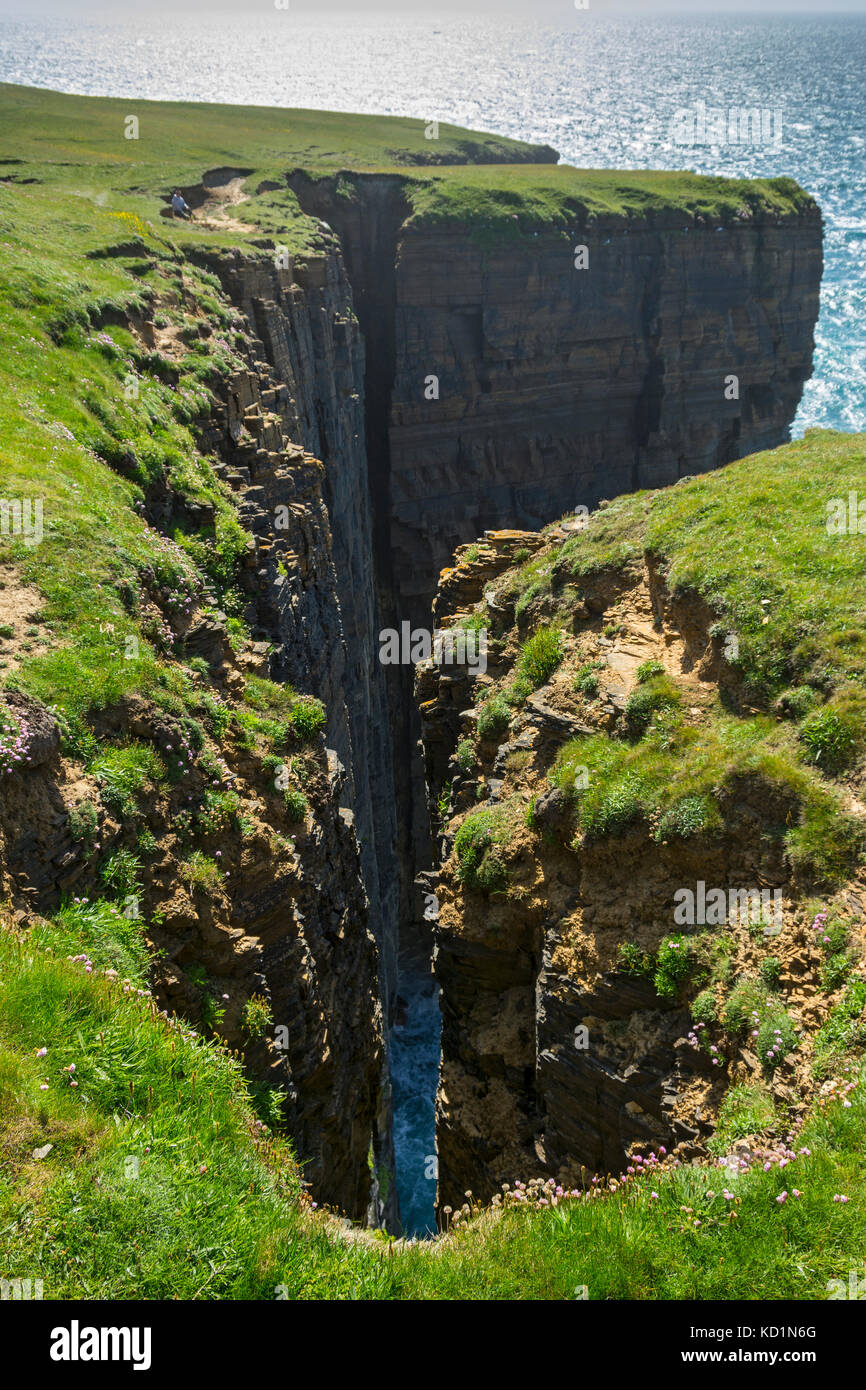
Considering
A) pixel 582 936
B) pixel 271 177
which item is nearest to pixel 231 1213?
pixel 582 936

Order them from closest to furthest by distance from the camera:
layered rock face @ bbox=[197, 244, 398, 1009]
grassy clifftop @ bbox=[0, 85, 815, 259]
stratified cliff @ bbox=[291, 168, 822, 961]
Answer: layered rock face @ bbox=[197, 244, 398, 1009], grassy clifftop @ bbox=[0, 85, 815, 259], stratified cliff @ bbox=[291, 168, 822, 961]

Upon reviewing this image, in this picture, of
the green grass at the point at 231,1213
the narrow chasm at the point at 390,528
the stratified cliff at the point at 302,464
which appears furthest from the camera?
the narrow chasm at the point at 390,528

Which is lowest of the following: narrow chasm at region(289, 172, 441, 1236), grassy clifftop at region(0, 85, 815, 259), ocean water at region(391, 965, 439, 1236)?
ocean water at region(391, 965, 439, 1236)

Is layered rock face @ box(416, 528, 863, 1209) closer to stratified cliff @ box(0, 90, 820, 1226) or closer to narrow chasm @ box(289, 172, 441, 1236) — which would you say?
stratified cliff @ box(0, 90, 820, 1226)

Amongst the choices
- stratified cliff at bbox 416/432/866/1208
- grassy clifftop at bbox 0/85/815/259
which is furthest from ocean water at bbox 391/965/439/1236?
grassy clifftop at bbox 0/85/815/259

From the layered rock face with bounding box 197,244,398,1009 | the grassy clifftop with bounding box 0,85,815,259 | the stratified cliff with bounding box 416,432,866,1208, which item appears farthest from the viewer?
the grassy clifftop with bounding box 0,85,815,259

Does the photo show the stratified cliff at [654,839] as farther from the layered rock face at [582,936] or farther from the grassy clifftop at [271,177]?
the grassy clifftop at [271,177]

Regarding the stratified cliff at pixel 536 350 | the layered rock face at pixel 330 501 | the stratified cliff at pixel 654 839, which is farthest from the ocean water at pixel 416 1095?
the stratified cliff at pixel 654 839
